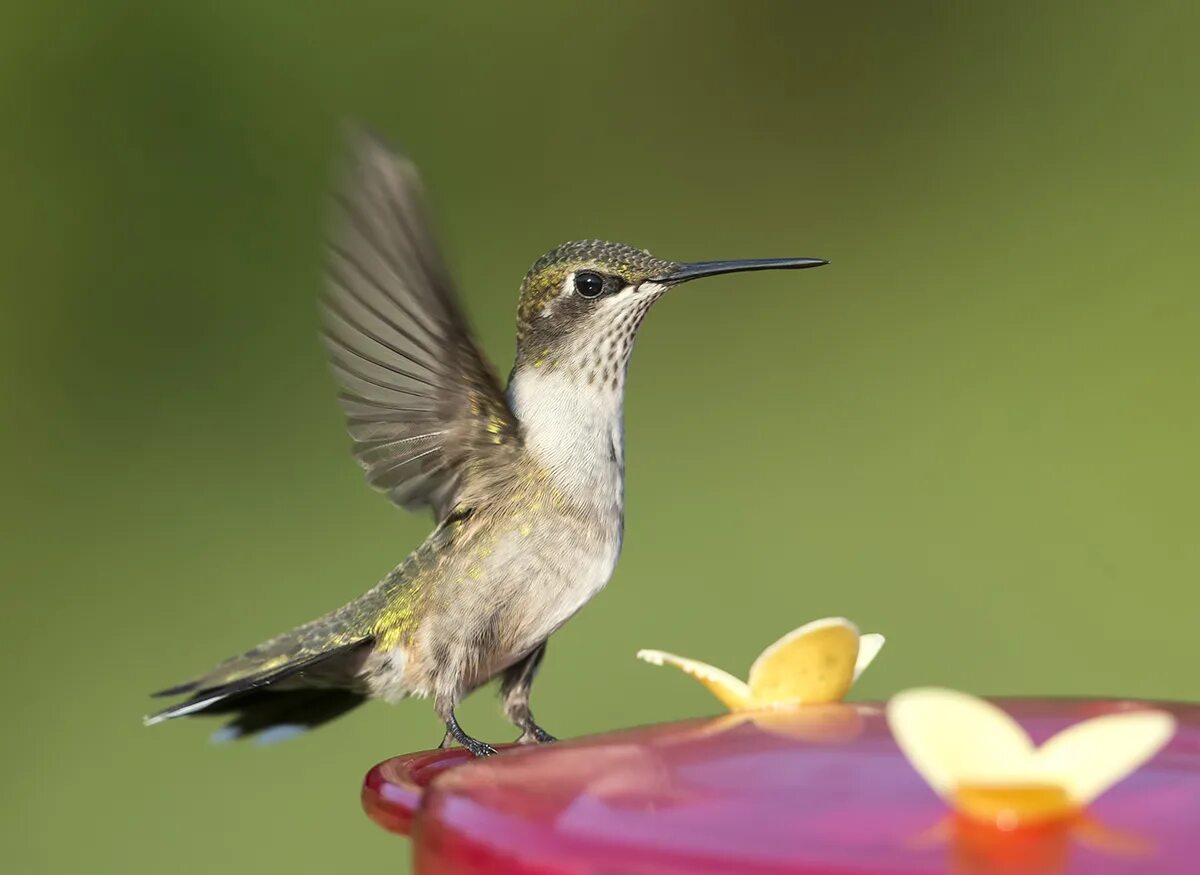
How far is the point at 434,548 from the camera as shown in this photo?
180 cm

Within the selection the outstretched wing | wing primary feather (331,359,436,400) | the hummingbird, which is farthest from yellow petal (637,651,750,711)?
wing primary feather (331,359,436,400)

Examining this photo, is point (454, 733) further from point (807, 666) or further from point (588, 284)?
point (807, 666)

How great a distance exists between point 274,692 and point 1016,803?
133cm

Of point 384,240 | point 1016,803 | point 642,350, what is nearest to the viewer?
point 1016,803

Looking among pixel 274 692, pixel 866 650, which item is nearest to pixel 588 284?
pixel 274 692

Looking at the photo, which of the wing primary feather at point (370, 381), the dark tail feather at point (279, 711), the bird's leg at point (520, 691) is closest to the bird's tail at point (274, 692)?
the dark tail feather at point (279, 711)

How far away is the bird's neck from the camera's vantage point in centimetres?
166

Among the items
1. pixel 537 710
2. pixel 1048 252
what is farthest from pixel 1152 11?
pixel 537 710

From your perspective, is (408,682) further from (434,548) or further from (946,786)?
(946,786)

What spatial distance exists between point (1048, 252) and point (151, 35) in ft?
7.20

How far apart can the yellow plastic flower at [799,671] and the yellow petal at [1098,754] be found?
1.00 ft

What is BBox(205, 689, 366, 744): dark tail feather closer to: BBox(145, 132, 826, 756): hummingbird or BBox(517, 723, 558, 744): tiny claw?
BBox(145, 132, 826, 756): hummingbird

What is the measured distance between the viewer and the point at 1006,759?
2.42ft

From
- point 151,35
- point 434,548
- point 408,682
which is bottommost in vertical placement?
point 408,682
